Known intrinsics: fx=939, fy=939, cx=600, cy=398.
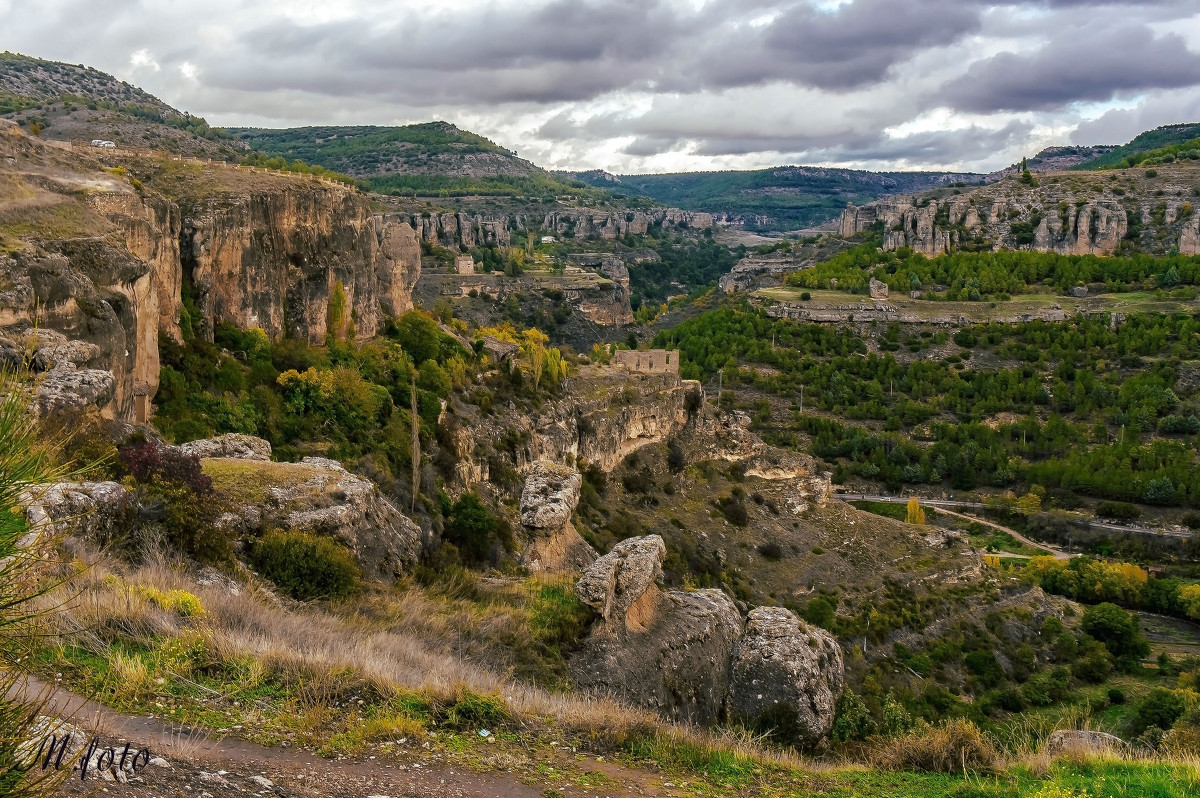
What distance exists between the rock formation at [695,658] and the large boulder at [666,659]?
1 cm

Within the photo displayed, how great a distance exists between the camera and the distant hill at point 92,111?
74500 millimetres

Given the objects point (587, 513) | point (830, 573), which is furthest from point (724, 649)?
point (830, 573)

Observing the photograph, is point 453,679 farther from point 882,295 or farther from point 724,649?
point 882,295

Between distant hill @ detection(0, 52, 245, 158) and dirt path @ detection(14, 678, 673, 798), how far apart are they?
5452 cm

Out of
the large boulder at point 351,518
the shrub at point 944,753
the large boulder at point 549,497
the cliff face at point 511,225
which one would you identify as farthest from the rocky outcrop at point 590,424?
the cliff face at point 511,225

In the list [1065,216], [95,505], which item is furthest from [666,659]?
[1065,216]

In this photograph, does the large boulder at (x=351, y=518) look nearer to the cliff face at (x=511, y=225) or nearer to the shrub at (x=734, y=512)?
the shrub at (x=734, y=512)

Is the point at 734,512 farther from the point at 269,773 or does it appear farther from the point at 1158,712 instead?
the point at 269,773

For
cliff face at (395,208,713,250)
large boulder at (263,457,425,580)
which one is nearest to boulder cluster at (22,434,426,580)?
large boulder at (263,457,425,580)

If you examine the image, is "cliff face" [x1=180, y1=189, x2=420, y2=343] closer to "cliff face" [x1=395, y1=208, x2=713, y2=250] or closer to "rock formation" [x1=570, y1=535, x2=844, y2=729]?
"rock formation" [x1=570, y1=535, x2=844, y2=729]

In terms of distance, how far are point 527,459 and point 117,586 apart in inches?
970

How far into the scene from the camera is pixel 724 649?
1341 cm

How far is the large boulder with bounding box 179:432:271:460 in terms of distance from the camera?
1762 cm

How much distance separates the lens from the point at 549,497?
18.6 meters
